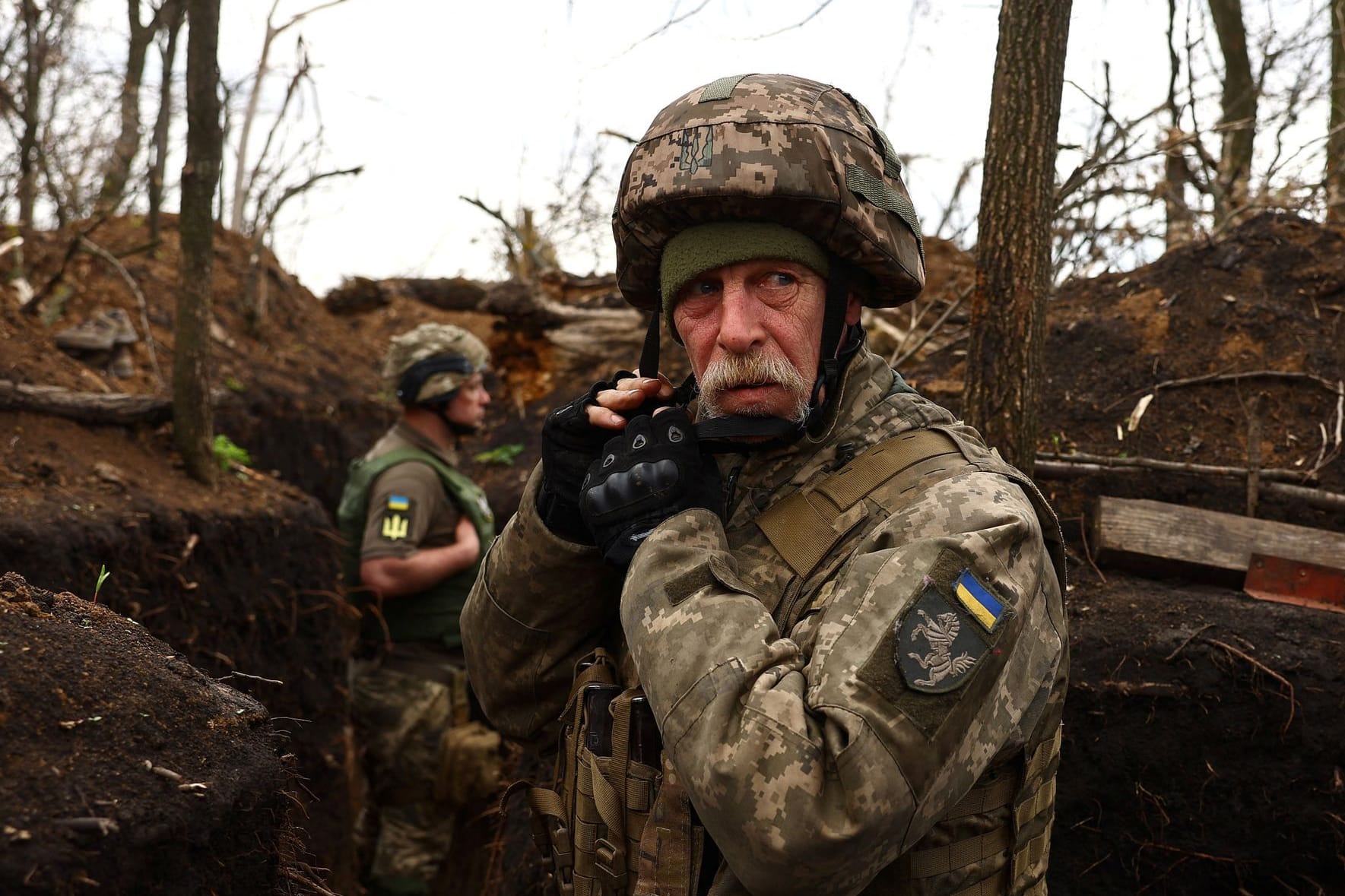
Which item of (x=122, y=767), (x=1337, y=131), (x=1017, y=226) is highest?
(x=1337, y=131)

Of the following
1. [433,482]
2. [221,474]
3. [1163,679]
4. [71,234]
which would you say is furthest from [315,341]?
[1163,679]

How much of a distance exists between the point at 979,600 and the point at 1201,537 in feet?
8.71

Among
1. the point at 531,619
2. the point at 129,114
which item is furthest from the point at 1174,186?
the point at 129,114

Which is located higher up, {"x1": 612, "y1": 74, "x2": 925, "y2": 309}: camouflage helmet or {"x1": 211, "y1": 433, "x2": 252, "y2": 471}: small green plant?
{"x1": 612, "y1": 74, "x2": 925, "y2": 309}: camouflage helmet

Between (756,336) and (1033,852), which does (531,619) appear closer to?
(756,336)

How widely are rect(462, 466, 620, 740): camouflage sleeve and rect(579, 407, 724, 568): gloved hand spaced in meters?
0.28

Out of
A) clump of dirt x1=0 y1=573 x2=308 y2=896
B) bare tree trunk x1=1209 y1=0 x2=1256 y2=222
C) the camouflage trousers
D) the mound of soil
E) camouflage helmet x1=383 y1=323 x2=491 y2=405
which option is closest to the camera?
clump of dirt x1=0 y1=573 x2=308 y2=896

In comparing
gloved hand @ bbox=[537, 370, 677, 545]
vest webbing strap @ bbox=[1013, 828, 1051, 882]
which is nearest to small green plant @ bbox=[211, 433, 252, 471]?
gloved hand @ bbox=[537, 370, 677, 545]

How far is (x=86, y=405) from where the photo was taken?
5531mm

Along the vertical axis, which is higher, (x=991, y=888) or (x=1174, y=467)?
(x=1174, y=467)

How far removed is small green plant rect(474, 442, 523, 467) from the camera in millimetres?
8930

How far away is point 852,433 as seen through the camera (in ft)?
8.05

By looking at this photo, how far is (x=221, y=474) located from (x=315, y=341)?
616cm

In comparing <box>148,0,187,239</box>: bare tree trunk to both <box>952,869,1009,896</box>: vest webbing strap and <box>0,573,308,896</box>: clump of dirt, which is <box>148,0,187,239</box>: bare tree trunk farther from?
<box>952,869,1009,896</box>: vest webbing strap
